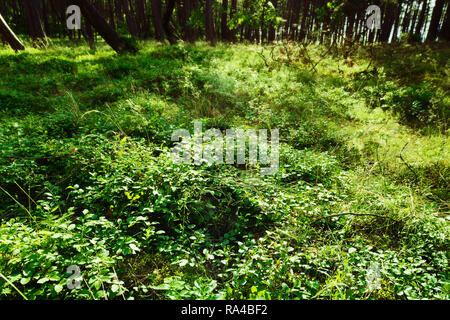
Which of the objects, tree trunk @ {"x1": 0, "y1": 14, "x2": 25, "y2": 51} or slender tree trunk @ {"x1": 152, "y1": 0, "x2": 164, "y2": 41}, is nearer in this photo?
tree trunk @ {"x1": 0, "y1": 14, "x2": 25, "y2": 51}

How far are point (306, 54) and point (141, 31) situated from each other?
18.4m

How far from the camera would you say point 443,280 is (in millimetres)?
2184

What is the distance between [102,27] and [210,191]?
30.7 ft

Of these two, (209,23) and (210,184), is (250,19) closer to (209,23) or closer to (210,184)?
(209,23)

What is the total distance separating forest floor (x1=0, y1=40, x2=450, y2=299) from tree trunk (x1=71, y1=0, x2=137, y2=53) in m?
1.78

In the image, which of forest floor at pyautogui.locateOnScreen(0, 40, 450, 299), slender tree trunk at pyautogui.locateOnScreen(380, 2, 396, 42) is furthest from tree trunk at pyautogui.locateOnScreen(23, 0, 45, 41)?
slender tree trunk at pyautogui.locateOnScreen(380, 2, 396, 42)

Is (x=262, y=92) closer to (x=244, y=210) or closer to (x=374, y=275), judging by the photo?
(x=244, y=210)

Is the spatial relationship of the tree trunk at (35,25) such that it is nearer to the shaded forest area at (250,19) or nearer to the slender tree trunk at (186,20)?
the shaded forest area at (250,19)

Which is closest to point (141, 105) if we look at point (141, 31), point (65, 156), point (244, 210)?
point (65, 156)

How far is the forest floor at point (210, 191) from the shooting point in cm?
208

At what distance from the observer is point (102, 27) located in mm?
9008

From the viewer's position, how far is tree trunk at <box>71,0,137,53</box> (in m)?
8.84

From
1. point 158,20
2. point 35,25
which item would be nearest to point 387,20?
point 158,20

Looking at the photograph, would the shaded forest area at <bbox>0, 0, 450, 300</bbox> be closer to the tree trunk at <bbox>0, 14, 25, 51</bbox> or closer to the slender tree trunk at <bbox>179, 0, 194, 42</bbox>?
the tree trunk at <bbox>0, 14, 25, 51</bbox>
